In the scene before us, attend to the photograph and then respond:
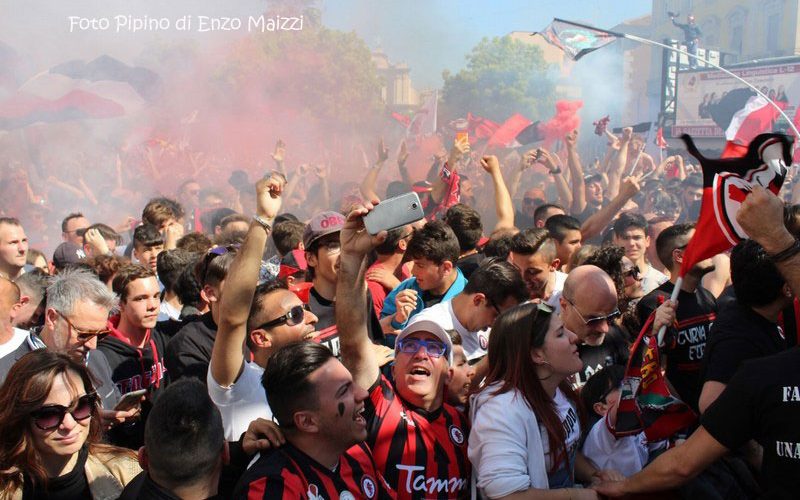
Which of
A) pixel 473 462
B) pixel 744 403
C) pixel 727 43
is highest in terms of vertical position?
pixel 727 43

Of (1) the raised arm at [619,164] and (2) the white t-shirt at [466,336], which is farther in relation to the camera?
(1) the raised arm at [619,164]

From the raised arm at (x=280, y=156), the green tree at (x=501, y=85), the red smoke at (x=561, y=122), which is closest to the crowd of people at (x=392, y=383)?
the raised arm at (x=280, y=156)

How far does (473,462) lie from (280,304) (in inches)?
42.9

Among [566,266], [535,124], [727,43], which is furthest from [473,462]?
[727,43]

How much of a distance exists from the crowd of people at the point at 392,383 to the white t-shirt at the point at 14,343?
0.04 ft

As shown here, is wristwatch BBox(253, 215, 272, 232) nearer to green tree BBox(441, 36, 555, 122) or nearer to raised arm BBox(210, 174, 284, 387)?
raised arm BBox(210, 174, 284, 387)

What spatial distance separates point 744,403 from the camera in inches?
102

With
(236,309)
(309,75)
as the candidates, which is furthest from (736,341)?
(309,75)

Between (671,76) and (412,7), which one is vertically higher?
(412,7)

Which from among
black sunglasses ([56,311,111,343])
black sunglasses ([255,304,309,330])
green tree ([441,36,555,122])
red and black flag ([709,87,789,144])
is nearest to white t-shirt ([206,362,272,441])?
black sunglasses ([255,304,309,330])

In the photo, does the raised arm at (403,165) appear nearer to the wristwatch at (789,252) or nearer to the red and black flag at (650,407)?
the red and black flag at (650,407)

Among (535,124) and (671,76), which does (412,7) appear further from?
(671,76)

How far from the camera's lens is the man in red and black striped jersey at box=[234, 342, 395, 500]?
2598 mm

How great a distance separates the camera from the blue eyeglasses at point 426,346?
318cm
